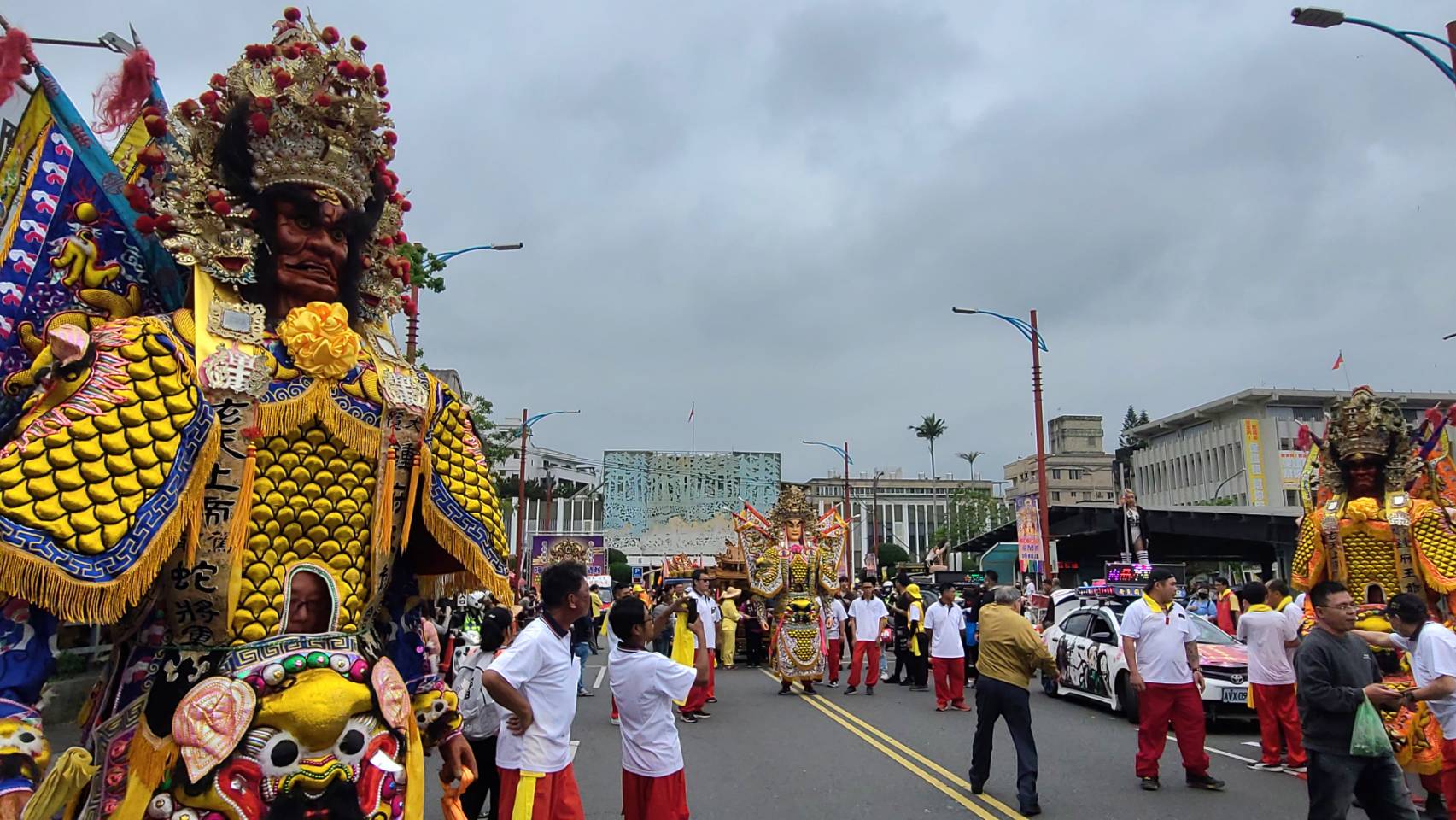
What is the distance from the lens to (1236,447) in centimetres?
6975

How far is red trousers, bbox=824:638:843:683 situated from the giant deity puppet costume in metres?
13.1

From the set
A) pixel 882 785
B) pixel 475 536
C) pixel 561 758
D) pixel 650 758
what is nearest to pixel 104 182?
pixel 475 536

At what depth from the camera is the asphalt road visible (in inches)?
296

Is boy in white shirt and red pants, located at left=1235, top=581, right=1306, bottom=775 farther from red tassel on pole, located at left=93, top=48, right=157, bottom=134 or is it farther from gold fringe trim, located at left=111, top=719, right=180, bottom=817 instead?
red tassel on pole, located at left=93, top=48, right=157, bottom=134

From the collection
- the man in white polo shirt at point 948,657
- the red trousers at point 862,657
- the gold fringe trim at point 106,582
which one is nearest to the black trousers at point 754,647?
the red trousers at point 862,657

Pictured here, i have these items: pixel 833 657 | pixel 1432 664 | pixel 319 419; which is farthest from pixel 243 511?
pixel 833 657

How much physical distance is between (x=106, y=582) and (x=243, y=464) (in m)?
0.58

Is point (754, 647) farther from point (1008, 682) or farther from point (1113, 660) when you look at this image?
point (1008, 682)

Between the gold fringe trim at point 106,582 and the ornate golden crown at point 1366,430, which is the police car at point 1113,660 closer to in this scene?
the ornate golden crown at point 1366,430

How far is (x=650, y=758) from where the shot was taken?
510cm

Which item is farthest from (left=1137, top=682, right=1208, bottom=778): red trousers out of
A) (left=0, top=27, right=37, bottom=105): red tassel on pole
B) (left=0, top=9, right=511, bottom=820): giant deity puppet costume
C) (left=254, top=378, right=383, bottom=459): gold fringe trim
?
(left=0, top=27, right=37, bottom=105): red tassel on pole

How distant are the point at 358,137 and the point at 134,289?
99 centimetres

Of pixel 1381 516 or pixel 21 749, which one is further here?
pixel 1381 516

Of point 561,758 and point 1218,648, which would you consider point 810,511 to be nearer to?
point 1218,648
